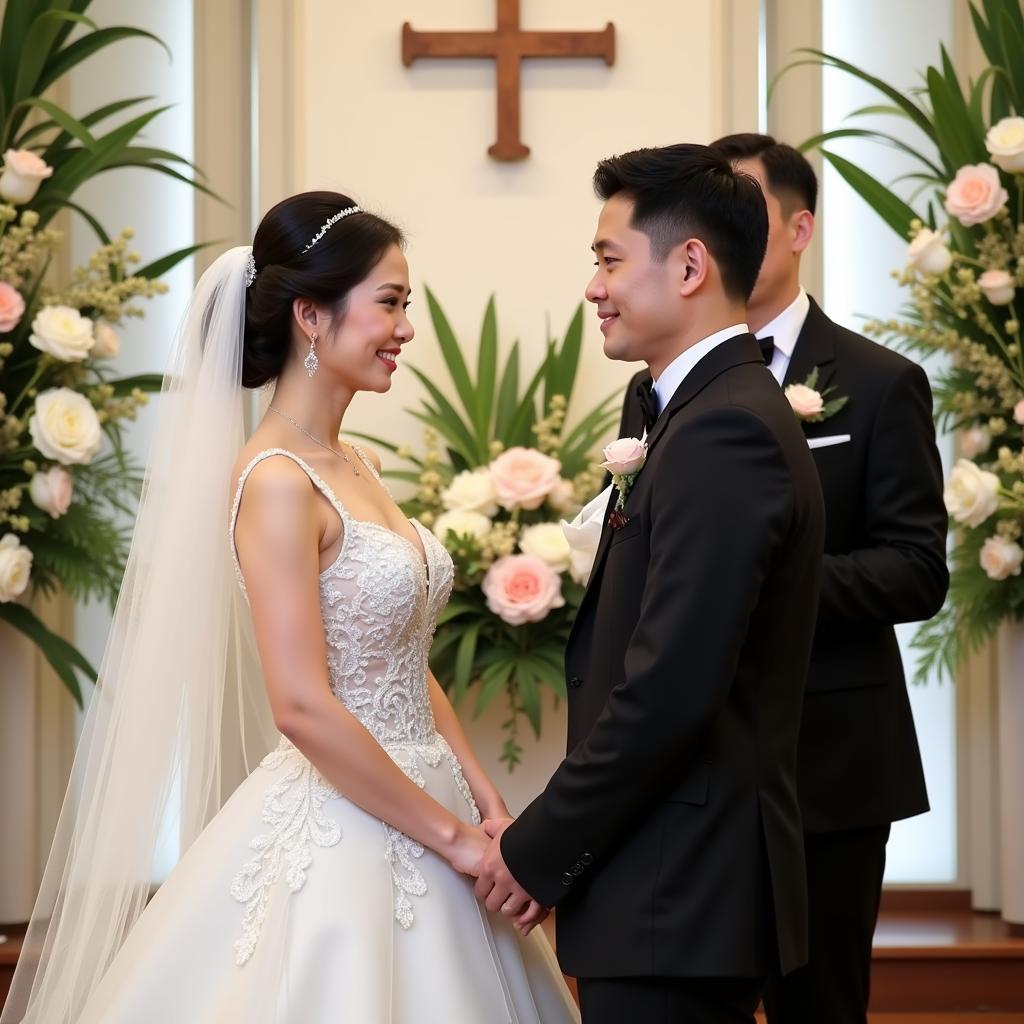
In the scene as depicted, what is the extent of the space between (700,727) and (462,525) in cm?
211

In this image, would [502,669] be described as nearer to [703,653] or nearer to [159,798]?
[159,798]

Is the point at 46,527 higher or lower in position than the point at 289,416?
lower

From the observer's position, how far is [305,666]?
2193 millimetres

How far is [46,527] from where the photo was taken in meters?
3.77

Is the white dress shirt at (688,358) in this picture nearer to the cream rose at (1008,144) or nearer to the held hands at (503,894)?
the held hands at (503,894)

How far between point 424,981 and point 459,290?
108 inches

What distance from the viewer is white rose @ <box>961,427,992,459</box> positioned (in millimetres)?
3846

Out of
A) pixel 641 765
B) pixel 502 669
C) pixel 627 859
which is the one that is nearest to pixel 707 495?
pixel 641 765

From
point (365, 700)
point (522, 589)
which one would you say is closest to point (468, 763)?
point (365, 700)

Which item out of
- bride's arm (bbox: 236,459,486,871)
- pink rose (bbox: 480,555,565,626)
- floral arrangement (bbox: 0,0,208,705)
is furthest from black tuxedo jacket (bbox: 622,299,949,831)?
floral arrangement (bbox: 0,0,208,705)

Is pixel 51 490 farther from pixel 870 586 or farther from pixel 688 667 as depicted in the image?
pixel 688 667

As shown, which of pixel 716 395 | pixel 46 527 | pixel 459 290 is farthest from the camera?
pixel 459 290

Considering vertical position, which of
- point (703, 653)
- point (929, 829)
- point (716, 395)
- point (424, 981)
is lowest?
point (929, 829)

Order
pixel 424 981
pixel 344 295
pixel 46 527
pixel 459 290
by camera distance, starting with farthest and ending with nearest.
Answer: pixel 459 290 < pixel 46 527 < pixel 344 295 < pixel 424 981
